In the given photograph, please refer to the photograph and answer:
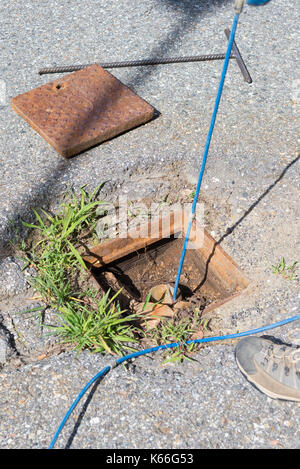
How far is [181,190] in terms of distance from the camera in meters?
2.46

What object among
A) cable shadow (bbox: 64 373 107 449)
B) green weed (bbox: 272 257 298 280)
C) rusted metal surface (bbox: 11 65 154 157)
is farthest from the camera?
rusted metal surface (bbox: 11 65 154 157)

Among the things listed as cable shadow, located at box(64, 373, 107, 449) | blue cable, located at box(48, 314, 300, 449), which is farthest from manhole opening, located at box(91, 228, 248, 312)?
cable shadow, located at box(64, 373, 107, 449)

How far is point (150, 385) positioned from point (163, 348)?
0.62ft

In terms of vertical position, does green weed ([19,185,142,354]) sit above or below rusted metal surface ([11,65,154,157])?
below

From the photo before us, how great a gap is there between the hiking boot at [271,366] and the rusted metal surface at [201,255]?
344 mm

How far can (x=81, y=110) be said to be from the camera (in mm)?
2672

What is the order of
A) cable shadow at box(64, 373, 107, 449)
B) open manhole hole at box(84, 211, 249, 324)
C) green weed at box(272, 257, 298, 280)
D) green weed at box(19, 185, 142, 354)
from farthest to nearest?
open manhole hole at box(84, 211, 249, 324) → green weed at box(272, 257, 298, 280) → green weed at box(19, 185, 142, 354) → cable shadow at box(64, 373, 107, 449)

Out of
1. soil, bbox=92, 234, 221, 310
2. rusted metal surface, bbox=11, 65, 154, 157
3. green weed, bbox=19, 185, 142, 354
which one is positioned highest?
rusted metal surface, bbox=11, 65, 154, 157

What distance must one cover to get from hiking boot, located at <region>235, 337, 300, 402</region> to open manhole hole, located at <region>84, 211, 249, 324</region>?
1.01ft

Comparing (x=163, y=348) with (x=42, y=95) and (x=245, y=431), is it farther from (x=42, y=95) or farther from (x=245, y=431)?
(x=42, y=95)

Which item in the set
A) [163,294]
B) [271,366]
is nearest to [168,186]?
[163,294]
